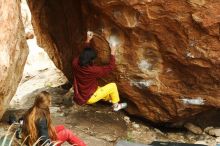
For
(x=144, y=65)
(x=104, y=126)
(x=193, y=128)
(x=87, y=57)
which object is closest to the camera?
(x=87, y=57)

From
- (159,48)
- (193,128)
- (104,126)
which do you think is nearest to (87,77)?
(104,126)

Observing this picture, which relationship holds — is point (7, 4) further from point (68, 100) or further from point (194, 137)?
point (194, 137)

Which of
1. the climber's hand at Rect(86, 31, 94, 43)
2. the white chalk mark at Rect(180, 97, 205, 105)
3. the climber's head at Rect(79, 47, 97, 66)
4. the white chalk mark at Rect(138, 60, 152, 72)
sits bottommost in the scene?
the white chalk mark at Rect(180, 97, 205, 105)

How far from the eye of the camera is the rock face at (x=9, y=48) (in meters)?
5.90

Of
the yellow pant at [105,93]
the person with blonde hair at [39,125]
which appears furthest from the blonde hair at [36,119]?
the yellow pant at [105,93]

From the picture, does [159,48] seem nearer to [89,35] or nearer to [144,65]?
[144,65]

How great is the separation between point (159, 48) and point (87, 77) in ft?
4.01

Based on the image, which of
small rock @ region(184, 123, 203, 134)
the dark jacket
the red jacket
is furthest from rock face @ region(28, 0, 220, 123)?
the dark jacket

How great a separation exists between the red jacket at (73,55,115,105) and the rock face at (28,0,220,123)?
0.36 metres

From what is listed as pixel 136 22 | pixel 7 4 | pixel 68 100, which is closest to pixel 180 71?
pixel 136 22

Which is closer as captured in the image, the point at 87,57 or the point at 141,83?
the point at 87,57

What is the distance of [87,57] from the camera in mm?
7648

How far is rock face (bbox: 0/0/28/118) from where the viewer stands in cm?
590

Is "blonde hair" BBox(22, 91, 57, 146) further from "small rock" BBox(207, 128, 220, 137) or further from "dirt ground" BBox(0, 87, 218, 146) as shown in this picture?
"small rock" BBox(207, 128, 220, 137)
